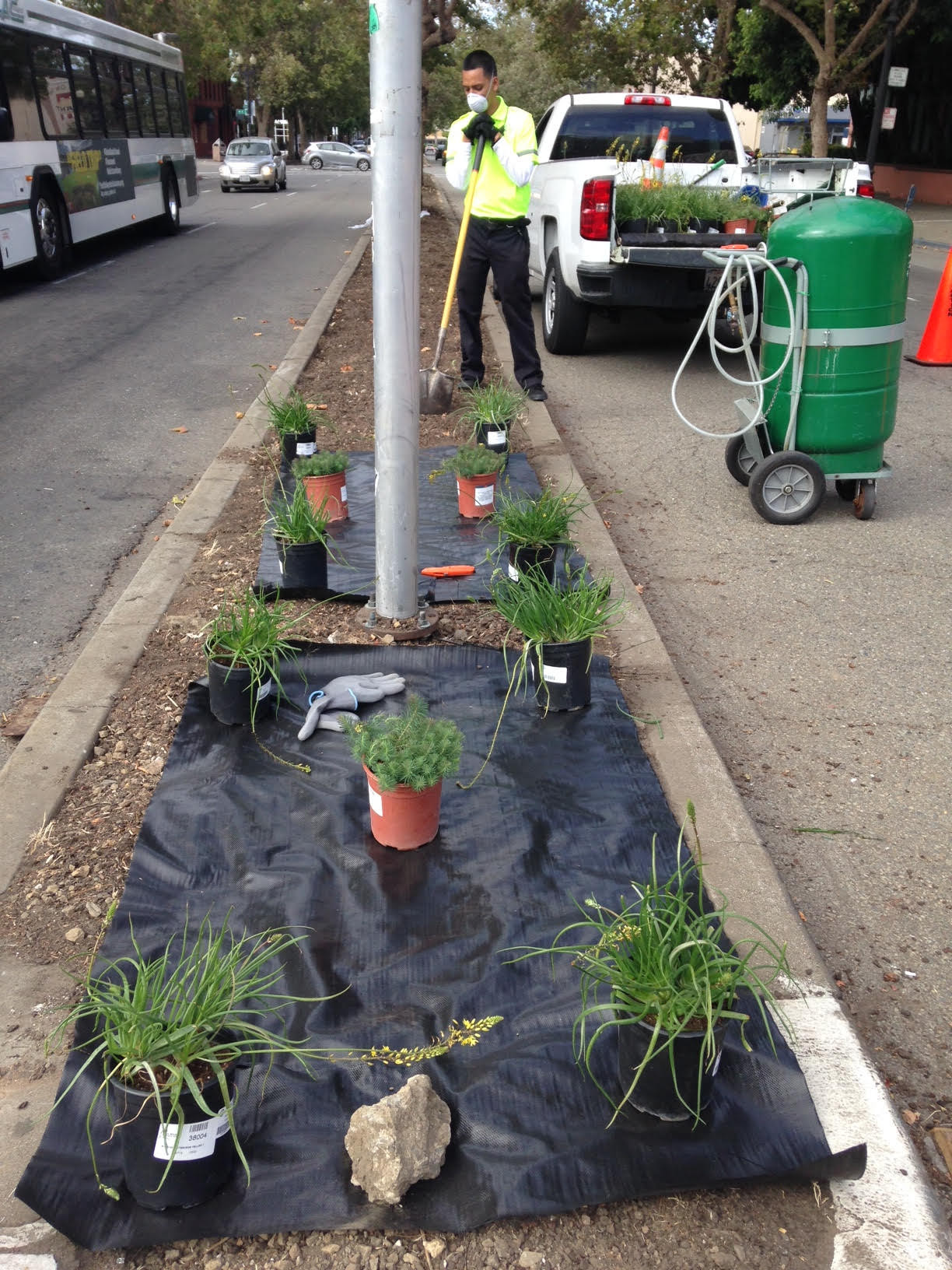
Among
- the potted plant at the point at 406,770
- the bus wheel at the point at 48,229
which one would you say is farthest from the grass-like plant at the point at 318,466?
the bus wheel at the point at 48,229

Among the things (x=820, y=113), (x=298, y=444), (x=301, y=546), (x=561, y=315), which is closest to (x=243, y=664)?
(x=301, y=546)

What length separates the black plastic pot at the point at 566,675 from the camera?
12.0 feet

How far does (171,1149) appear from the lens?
6.48 ft

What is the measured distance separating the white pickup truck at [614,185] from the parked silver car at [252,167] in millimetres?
27076

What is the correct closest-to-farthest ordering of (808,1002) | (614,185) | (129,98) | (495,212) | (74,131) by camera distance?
(808,1002) < (495,212) < (614,185) < (74,131) < (129,98)

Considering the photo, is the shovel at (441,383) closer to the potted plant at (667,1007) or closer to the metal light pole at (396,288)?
the metal light pole at (396,288)

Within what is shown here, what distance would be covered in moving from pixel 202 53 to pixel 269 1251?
59317mm

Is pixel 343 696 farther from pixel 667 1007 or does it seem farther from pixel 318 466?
pixel 667 1007

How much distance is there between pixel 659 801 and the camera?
3.24 meters

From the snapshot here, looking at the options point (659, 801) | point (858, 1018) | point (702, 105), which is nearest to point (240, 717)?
point (659, 801)

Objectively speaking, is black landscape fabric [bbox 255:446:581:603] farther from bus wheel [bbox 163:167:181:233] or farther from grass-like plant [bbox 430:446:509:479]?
bus wheel [bbox 163:167:181:233]

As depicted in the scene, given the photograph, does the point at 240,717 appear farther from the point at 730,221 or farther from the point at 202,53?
the point at 202,53

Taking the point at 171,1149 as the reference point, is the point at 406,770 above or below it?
above

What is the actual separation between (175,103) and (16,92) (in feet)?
Answer: 26.8
